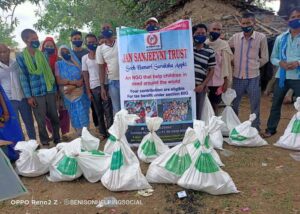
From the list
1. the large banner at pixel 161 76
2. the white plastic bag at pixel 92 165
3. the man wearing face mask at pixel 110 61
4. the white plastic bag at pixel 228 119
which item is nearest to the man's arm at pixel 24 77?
the man wearing face mask at pixel 110 61

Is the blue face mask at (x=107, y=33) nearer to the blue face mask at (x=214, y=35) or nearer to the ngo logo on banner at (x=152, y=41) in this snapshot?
the ngo logo on banner at (x=152, y=41)

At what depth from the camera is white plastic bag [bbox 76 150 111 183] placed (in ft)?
12.9

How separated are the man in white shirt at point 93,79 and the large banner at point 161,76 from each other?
0.75 metres

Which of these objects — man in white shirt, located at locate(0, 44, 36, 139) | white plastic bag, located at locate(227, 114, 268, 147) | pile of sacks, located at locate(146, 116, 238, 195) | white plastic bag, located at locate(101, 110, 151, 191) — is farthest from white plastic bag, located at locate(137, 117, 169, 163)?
man in white shirt, located at locate(0, 44, 36, 139)

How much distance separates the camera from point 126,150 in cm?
373

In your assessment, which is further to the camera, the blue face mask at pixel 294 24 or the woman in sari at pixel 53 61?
the woman in sari at pixel 53 61

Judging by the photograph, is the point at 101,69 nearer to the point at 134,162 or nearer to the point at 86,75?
the point at 86,75

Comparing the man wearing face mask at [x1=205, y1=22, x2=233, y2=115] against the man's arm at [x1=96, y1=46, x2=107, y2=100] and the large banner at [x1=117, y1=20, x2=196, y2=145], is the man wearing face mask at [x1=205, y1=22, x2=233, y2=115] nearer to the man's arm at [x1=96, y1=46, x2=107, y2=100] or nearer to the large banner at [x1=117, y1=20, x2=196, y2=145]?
the large banner at [x1=117, y1=20, x2=196, y2=145]

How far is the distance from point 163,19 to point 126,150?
719 cm

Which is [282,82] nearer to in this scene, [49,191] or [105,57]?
[105,57]

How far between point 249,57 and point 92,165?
9.55 ft

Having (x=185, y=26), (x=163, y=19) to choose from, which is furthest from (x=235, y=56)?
(x=163, y=19)

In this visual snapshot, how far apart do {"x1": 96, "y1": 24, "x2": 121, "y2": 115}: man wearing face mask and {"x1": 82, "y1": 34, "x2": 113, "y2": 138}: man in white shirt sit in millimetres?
239

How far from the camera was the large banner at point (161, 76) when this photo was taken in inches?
175
